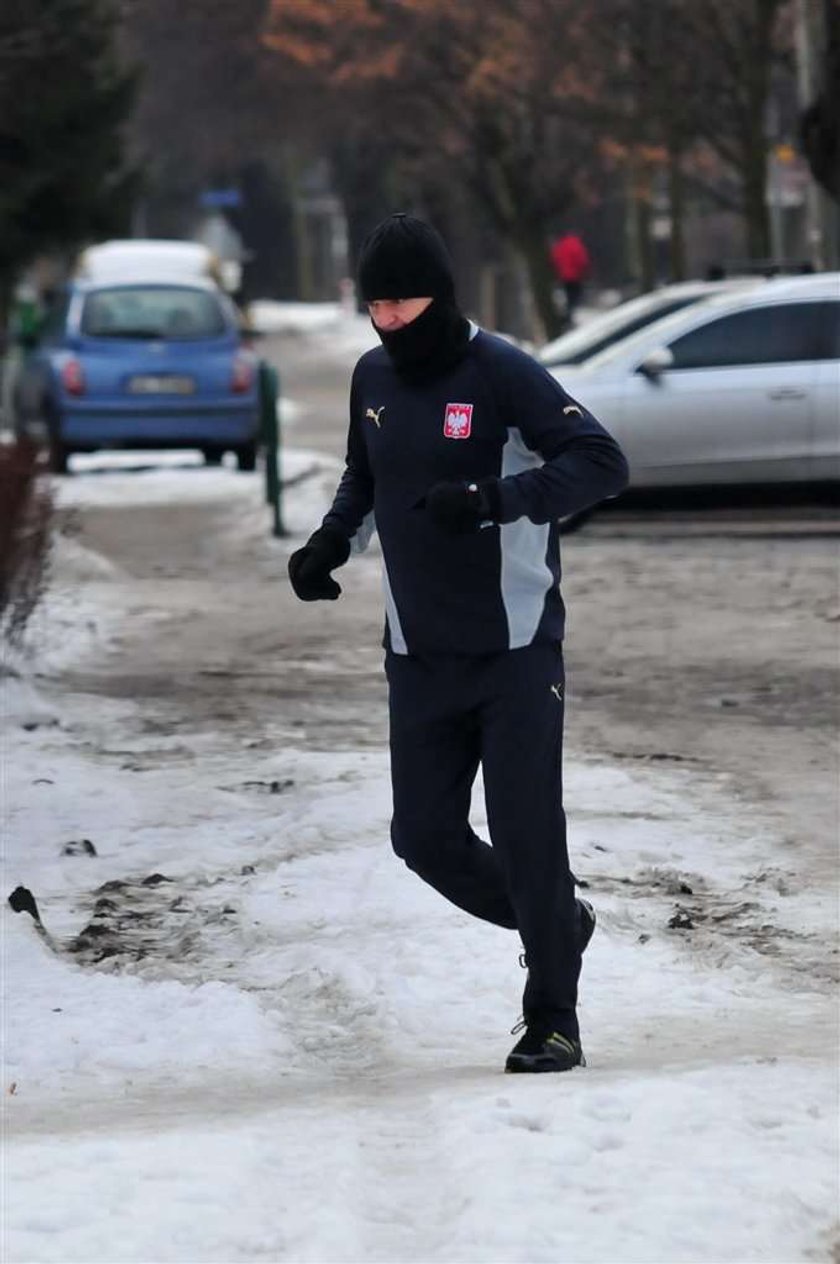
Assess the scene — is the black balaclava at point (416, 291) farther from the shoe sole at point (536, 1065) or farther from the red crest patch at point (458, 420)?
the shoe sole at point (536, 1065)

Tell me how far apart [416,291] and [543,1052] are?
1513 millimetres

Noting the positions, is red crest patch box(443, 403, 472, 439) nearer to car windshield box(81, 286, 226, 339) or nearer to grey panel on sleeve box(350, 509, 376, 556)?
grey panel on sleeve box(350, 509, 376, 556)

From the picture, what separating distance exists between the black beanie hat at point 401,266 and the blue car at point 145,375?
57.2 feet

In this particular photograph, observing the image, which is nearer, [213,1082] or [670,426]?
[213,1082]

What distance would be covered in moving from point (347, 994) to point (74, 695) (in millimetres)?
4991

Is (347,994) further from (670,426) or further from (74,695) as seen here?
(670,426)

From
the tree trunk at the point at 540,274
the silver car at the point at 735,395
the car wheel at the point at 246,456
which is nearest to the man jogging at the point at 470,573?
the silver car at the point at 735,395

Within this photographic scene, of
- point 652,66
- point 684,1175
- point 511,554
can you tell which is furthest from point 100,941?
point 652,66

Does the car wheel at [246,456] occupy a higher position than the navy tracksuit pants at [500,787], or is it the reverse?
the navy tracksuit pants at [500,787]

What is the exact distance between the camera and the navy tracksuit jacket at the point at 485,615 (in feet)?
18.7

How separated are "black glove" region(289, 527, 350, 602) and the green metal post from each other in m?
12.4

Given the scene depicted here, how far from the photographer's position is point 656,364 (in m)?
18.4

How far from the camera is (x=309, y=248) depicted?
93500mm

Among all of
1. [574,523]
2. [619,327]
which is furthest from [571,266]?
[574,523]
